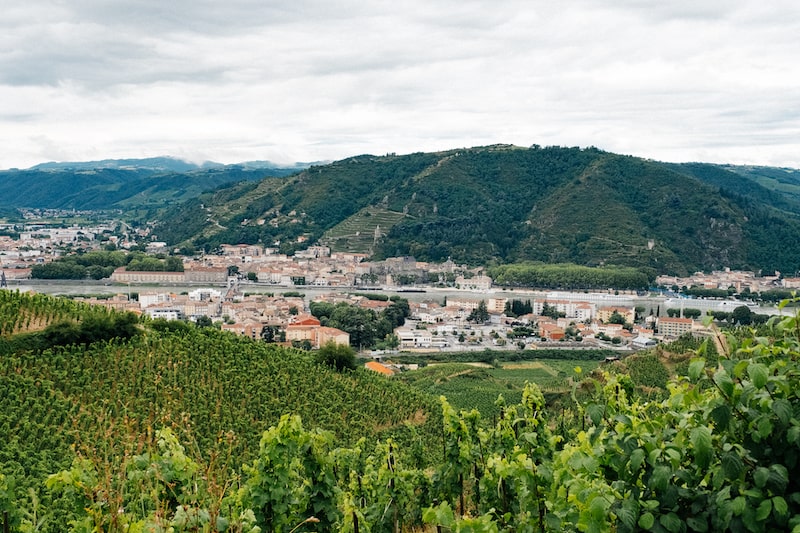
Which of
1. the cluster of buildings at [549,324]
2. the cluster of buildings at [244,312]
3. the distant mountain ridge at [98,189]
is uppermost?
the distant mountain ridge at [98,189]

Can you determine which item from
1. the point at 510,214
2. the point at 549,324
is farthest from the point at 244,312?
the point at 510,214

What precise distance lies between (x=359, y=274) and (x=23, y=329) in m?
54.1

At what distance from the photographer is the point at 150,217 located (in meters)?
125

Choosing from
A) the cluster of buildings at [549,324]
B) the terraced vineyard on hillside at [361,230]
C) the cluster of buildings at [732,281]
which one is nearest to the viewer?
the cluster of buildings at [549,324]

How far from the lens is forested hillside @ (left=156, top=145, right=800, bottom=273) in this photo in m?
77.2

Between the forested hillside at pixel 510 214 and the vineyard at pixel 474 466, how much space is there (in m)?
67.1

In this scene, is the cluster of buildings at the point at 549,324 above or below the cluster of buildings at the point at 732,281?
below

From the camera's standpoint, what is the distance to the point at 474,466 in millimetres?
7199

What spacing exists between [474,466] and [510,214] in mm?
84593

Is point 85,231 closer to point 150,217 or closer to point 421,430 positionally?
point 150,217

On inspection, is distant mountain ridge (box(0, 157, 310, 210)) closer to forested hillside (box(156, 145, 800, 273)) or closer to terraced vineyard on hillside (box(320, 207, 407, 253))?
forested hillside (box(156, 145, 800, 273))

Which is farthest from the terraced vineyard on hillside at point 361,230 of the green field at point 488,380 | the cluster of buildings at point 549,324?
the green field at point 488,380

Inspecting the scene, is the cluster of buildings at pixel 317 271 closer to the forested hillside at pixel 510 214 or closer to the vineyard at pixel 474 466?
the forested hillside at pixel 510 214

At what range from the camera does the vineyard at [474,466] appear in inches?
91.7
